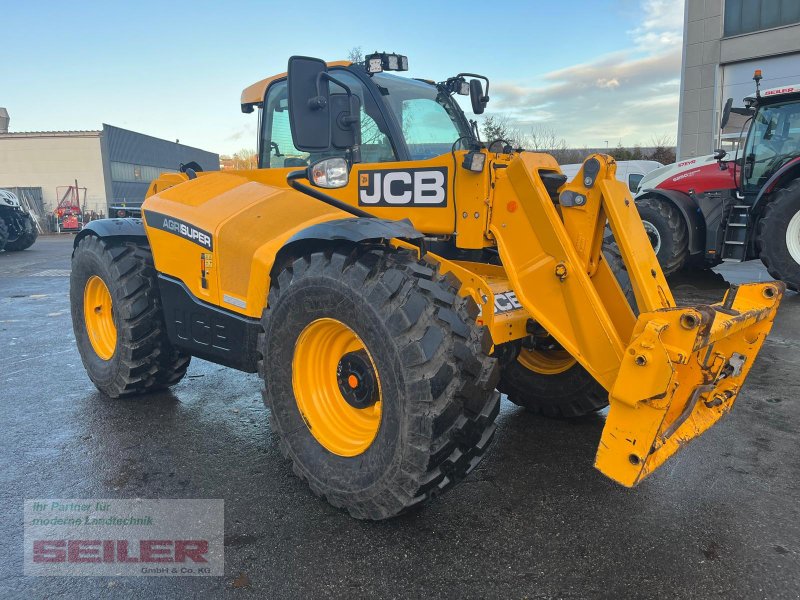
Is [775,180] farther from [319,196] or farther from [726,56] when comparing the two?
[726,56]

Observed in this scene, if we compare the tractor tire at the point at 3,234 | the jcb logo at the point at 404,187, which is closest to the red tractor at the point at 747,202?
the jcb logo at the point at 404,187

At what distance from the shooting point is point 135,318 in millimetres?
4086

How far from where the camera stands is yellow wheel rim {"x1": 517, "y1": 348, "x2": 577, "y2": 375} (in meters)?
3.79

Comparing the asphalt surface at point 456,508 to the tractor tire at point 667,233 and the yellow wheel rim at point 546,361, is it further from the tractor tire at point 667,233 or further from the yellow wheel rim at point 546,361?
the tractor tire at point 667,233

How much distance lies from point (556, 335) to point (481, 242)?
0.64 metres

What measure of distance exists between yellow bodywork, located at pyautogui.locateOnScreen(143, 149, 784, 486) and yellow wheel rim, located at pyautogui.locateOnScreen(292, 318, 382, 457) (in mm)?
484

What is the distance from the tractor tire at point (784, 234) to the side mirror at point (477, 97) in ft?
18.3

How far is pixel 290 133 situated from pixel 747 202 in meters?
7.60

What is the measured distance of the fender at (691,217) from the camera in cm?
877

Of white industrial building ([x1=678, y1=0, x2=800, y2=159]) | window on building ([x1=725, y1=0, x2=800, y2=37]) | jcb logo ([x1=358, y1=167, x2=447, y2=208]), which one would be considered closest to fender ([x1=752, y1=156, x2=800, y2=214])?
jcb logo ([x1=358, y1=167, x2=447, y2=208])

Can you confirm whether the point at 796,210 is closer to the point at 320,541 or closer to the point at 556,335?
the point at 556,335

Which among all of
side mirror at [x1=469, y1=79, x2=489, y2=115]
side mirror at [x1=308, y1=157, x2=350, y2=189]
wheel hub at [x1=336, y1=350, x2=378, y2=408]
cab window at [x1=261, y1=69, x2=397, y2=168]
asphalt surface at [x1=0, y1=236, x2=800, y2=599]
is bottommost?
asphalt surface at [x1=0, y1=236, x2=800, y2=599]

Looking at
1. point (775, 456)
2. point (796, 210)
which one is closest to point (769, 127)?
point (796, 210)

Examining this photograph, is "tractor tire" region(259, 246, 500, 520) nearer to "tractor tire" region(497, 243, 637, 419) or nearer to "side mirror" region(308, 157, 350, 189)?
"side mirror" region(308, 157, 350, 189)
